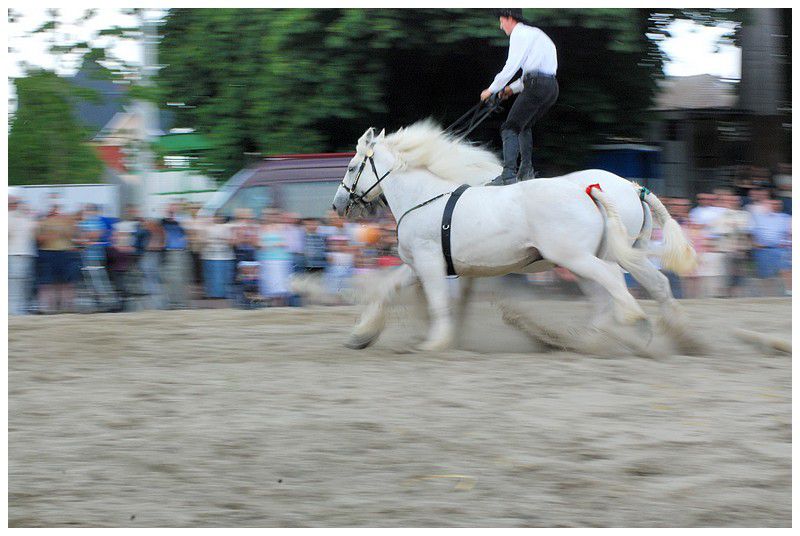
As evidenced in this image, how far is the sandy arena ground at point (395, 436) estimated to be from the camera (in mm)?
4191

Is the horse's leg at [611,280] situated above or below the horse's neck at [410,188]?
below

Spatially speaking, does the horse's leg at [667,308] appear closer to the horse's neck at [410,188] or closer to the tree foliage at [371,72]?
the horse's neck at [410,188]

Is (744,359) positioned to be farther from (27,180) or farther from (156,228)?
(27,180)

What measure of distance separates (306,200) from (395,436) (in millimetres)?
6280

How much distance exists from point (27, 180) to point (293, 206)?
6947 mm

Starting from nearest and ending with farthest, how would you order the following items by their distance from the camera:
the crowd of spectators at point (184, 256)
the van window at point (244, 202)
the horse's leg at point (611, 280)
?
the horse's leg at point (611, 280)
the crowd of spectators at point (184, 256)
the van window at point (244, 202)

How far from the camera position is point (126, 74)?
13.8 meters

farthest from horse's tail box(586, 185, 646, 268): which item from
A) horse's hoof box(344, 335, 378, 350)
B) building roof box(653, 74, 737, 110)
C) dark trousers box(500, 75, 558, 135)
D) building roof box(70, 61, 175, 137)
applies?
building roof box(653, 74, 737, 110)

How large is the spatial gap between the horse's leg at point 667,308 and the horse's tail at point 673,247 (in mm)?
228

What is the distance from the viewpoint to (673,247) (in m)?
7.60

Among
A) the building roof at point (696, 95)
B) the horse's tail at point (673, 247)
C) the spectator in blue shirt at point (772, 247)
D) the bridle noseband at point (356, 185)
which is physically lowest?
the building roof at point (696, 95)

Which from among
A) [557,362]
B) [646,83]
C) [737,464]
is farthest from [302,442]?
[646,83]

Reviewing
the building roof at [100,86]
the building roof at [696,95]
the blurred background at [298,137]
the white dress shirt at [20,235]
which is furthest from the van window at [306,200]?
the building roof at [696,95]

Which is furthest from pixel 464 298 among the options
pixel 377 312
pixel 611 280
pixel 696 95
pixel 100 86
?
pixel 696 95
